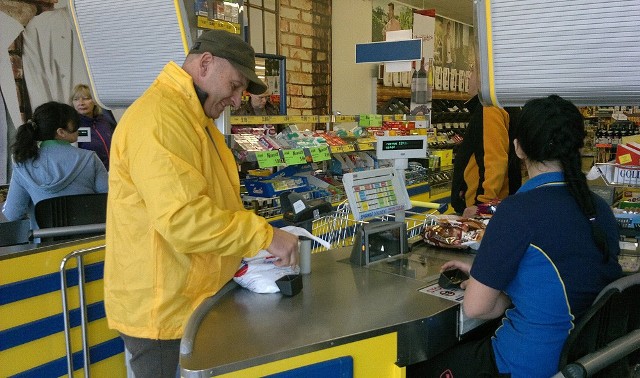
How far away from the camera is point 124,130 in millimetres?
1729

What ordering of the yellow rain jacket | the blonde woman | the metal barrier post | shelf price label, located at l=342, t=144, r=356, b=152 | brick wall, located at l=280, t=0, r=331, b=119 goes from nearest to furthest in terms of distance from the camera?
the yellow rain jacket → the metal barrier post → shelf price label, located at l=342, t=144, r=356, b=152 → the blonde woman → brick wall, located at l=280, t=0, r=331, b=119

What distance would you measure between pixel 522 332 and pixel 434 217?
106 centimetres

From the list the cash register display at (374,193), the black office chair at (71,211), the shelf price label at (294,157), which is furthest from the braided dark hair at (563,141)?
the black office chair at (71,211)

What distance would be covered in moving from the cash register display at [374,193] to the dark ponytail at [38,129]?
2.12 m

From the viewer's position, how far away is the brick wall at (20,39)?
466 cm

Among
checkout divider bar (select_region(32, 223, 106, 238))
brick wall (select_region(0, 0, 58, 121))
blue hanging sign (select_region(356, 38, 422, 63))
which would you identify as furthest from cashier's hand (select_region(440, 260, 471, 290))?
brick wall (select_region(0, 0, 58, 121))

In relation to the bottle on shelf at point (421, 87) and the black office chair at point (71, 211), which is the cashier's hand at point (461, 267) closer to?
the black office chair at point (71, 211)

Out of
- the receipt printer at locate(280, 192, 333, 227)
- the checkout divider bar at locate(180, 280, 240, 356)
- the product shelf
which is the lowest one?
the checkout divider bar at locate(180, 280, 240, 356)

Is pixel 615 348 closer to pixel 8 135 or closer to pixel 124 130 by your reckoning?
pixel 124 130

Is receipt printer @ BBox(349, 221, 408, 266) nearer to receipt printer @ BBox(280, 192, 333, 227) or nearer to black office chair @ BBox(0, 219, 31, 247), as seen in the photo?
receipt printer @ BBox(280, 192, 333, 227)

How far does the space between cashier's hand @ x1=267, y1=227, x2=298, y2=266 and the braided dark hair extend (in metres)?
A: 0.80

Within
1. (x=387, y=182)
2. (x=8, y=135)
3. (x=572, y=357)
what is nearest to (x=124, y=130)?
(x=387, y=182)

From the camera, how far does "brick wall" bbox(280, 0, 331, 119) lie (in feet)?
23.5

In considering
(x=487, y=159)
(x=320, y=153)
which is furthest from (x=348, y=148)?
(x=487, y=159)
